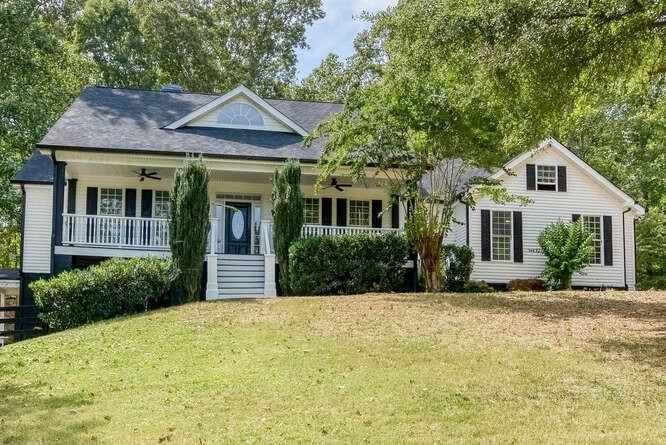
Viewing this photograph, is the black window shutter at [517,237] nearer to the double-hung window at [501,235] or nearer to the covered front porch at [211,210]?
the double-hung window at [501,235]

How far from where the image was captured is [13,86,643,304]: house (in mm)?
17344

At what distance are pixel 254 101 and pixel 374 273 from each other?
23.0 ft

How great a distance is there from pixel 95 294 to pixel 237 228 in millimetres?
6687

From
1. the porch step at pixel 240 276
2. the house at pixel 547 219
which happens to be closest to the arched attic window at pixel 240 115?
the porch step at pixel 240 276

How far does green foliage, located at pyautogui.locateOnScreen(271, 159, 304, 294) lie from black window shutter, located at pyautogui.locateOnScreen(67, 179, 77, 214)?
6495mm

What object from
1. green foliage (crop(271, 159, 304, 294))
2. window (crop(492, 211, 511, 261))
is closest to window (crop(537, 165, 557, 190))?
window (crop(492, 211, 511, 261))

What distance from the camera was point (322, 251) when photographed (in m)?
16.2

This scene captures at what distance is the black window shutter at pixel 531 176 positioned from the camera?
73.7ft

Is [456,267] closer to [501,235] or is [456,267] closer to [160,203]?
[501,235]

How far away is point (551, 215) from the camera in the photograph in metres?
22.5

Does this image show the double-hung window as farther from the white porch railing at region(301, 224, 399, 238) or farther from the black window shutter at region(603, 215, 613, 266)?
the white porch railing at region(301, 224, 399, 238)

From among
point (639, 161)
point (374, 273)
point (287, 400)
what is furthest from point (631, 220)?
point (287, 400)

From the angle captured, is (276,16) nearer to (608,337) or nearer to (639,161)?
(639,161)

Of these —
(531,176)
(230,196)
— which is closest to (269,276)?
(230,196)
